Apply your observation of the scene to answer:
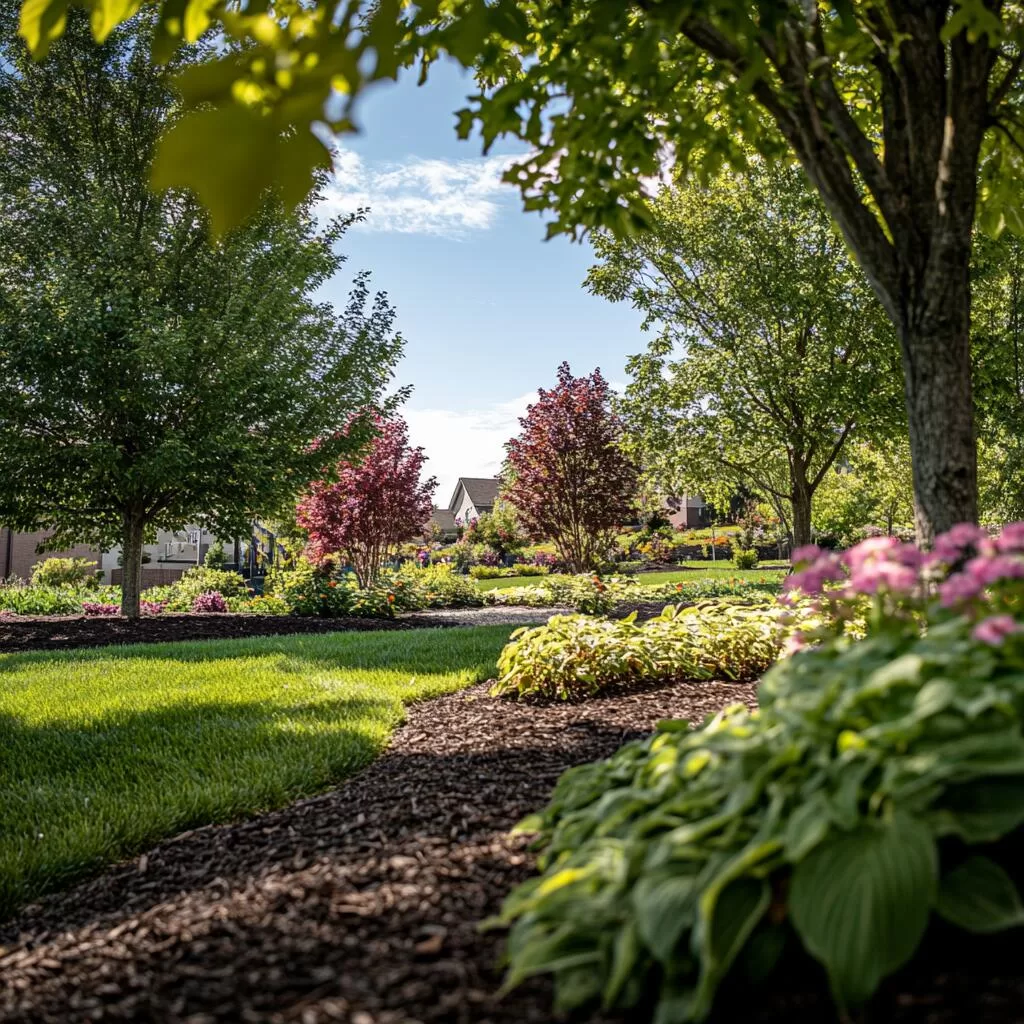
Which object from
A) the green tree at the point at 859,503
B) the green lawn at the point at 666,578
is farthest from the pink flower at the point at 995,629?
the green tree at the point at 859,503

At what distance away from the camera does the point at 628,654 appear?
15.4ft

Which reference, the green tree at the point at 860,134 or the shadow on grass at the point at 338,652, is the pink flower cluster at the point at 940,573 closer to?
the green tree at the point at 860,134

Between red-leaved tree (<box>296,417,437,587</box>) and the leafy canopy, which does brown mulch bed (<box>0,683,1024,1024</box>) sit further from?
red-leaved tree (<box>296,417,437,587</box>)

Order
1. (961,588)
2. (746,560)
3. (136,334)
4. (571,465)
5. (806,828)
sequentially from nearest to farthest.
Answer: (806,828), (961,588), (136,334), (571,465), (746,560)

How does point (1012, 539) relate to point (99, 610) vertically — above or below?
above

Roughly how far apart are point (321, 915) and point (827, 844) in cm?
121

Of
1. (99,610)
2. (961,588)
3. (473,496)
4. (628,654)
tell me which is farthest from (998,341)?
(473,496)

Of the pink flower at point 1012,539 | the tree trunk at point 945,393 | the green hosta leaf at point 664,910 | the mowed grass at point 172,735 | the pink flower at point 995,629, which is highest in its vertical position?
the tree trunk at point 945,393

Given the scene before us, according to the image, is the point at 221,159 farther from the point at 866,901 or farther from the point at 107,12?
the point at 866,901

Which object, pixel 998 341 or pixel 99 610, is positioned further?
pixel 99 610

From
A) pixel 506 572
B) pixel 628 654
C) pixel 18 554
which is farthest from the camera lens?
pixel 506 572

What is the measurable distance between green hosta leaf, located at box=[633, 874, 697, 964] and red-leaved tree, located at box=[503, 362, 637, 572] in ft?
45.1

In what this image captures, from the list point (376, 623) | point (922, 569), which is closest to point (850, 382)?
point (376, 623)

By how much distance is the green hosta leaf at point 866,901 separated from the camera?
3.87ft
